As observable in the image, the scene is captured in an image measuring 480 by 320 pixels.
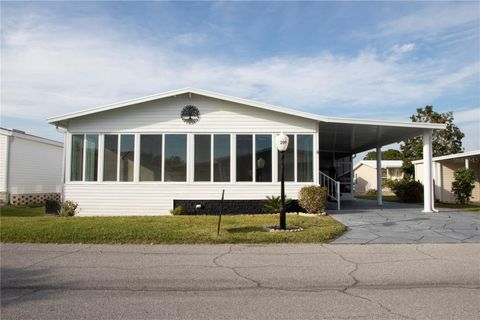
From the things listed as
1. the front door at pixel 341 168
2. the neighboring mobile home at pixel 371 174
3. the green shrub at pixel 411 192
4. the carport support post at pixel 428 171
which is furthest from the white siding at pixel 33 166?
the neighboring mobile home at pixel 371 174

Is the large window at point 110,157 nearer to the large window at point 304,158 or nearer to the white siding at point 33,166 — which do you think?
the large window at point 304,158

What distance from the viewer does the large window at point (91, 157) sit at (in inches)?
604

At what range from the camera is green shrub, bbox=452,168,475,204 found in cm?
2139

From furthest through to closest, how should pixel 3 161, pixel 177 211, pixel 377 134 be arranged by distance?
pixel 3 161 < pixel 377 134 < pixel 177 211

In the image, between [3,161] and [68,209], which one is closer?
[68,209]

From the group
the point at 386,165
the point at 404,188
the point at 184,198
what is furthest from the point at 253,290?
the point at 386,165

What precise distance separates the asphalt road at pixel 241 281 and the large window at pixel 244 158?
6.31m

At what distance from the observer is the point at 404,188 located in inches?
Result: 890

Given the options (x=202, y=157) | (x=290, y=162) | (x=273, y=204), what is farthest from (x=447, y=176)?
(x=202, y=157)

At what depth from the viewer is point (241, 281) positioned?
20.4 feet

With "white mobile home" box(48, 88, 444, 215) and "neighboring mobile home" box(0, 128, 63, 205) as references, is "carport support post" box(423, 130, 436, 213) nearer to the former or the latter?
"white mobile home" box(48, 88, 444, 215)

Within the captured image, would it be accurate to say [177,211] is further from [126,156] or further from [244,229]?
[244,229]

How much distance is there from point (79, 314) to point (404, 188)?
20964 millimetres

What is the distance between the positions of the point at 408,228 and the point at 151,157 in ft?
29.9
